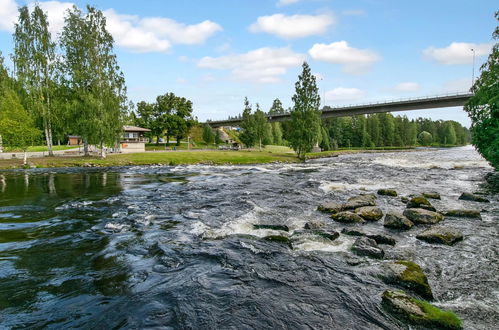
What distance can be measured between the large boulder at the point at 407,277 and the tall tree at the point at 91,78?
1890 inches

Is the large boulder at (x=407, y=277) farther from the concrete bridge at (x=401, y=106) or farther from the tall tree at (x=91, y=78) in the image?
the concrete bridge at (x=401, y=106)

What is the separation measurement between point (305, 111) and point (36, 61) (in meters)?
50.3

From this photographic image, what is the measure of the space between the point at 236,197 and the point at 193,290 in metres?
12.7

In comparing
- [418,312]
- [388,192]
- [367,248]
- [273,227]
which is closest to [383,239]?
[367,248]

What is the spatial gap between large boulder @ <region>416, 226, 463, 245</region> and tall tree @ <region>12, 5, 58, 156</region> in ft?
182

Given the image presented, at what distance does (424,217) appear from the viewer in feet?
44.4

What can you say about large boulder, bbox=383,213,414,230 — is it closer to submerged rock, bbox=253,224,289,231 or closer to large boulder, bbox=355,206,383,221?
large boulder, bbox=355,206,383,221

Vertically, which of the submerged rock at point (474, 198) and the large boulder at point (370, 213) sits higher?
the large boulder at point (370, 213)

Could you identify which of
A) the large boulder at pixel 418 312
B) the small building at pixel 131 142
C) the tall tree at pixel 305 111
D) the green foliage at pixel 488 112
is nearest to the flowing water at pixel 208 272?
the large boulder at pixel 418 312

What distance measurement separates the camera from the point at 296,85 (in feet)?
208

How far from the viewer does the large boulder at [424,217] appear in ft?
44.1

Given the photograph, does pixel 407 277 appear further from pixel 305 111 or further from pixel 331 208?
pixel 305 111

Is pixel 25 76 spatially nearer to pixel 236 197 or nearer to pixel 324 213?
pixel 236 197

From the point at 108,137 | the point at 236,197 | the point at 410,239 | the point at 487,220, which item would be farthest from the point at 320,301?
the point at 108,137
